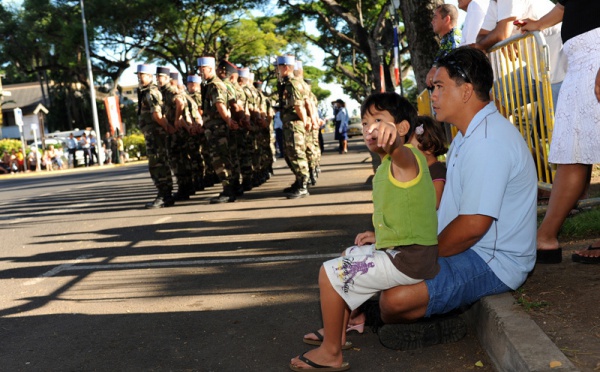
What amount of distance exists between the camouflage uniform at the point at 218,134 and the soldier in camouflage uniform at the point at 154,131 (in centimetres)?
69

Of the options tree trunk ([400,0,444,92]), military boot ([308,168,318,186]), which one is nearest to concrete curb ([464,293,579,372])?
tree trunk ([400,0,444,92])

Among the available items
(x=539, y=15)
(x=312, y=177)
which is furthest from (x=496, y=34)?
(x=312, y=177)

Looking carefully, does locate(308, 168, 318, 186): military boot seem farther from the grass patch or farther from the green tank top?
the green tank top

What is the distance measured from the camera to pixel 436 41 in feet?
32.1

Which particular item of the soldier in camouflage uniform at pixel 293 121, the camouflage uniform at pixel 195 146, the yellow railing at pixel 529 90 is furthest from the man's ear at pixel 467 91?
the camouflage uniform at pixel 195 146

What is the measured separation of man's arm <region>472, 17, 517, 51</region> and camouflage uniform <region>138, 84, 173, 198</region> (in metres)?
6.93

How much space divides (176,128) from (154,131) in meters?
0.51

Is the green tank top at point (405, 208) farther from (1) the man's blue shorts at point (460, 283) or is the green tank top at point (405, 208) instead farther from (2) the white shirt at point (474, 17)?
(2) the white shirt at point (474, 17)

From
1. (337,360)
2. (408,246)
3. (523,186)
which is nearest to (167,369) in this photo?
(337,360)

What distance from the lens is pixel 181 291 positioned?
5.75 metres

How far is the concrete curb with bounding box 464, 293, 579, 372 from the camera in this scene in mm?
2948

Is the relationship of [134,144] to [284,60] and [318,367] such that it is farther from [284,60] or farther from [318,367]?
[318,367]

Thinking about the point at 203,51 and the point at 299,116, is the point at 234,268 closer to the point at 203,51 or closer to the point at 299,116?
the point at 299,116

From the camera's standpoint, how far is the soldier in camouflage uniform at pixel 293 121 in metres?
12.1
